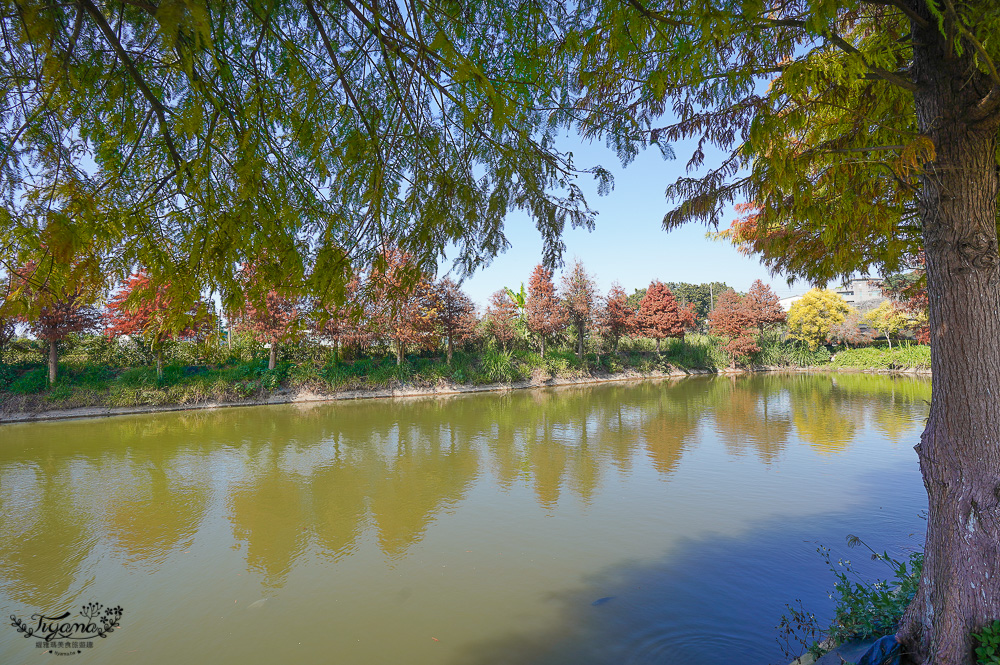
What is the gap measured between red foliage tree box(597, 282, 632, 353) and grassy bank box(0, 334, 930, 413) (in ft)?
4.54

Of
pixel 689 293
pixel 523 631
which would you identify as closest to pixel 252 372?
pixel 523 631

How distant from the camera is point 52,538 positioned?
529 cm

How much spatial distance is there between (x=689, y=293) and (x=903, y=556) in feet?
163

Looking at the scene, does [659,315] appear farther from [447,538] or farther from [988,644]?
[988,644]

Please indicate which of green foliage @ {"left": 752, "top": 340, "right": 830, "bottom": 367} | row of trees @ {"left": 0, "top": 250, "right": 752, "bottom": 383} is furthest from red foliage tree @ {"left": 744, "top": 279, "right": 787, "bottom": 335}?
row of trees @ {"left": 0, "top": 250, "right": 752, "bottom": 383}

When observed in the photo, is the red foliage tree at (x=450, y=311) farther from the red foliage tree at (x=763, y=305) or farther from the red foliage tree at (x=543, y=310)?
the red foliage tree at (x=763, y=305)

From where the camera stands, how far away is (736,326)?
90.3 feet

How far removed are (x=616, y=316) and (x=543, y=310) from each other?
4513 mm

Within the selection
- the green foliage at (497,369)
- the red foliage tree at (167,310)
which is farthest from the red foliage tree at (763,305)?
the red foliage tree at (167,310)

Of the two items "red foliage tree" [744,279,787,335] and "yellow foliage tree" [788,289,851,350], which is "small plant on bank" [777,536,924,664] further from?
"yellow foliage tree" [788,289,851,350]

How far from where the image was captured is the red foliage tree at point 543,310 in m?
23.2

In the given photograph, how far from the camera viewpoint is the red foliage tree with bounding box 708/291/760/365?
2725cm

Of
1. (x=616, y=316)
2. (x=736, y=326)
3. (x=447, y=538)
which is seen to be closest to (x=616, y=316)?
(x=616, y=316)

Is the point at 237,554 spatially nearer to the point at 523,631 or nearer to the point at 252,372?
the point at 523,631
